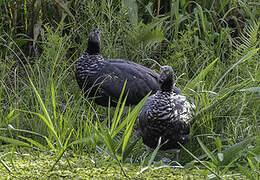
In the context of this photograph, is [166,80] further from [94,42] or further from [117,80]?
[94,42]

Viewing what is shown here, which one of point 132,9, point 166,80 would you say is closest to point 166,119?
point 166,80

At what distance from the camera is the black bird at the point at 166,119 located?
2.63m

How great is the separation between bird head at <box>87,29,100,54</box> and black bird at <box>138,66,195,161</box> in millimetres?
1179

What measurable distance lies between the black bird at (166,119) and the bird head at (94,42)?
1.18 m

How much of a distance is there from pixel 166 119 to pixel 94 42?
140 centimetres

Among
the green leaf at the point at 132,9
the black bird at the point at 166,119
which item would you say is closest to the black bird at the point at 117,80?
the green leaf at the point at 132,9

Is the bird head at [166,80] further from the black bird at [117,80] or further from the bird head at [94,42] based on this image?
A: the bird head at [94,42]

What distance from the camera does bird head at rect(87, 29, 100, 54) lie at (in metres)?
3.75

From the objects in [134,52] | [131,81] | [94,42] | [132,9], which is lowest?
[131,81]

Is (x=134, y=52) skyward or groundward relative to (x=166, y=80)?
groundward

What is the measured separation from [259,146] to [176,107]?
0.82 meters

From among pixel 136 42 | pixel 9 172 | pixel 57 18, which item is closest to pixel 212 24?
pixel 136 42

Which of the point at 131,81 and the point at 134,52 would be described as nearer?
the point at 131,81

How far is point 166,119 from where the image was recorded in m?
2.63
